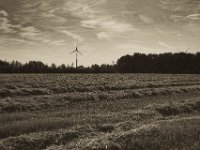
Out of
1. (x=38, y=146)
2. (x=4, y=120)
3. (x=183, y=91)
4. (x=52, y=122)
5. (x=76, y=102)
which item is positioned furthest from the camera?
(x=183, y=91)

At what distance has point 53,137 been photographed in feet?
39.0

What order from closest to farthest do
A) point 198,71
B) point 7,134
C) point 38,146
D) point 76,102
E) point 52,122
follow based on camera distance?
Result: point 38,146, point 7,134, point 52,122, point 76,102, point 198,71

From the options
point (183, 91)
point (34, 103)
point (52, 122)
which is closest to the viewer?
point (52, 122)

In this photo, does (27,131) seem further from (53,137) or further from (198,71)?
(198,71)

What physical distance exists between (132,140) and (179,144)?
1.47 m

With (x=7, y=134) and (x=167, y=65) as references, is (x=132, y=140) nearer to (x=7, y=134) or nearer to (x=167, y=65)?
(x=7, y=134)

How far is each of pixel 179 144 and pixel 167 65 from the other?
4381 inches

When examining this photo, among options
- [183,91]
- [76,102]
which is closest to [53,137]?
[76,102]

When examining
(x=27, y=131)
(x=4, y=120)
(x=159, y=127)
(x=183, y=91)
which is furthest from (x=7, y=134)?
(x=183, y=91)

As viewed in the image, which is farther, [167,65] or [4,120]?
[167,65]

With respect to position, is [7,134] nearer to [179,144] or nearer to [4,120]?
[4,120]

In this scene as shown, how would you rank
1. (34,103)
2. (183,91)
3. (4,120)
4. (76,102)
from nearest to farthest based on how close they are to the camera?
(4,120), (34,103), (76,102), (183,91)

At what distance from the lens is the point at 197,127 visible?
13.7 m

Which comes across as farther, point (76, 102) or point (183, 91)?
point (183, 91)
